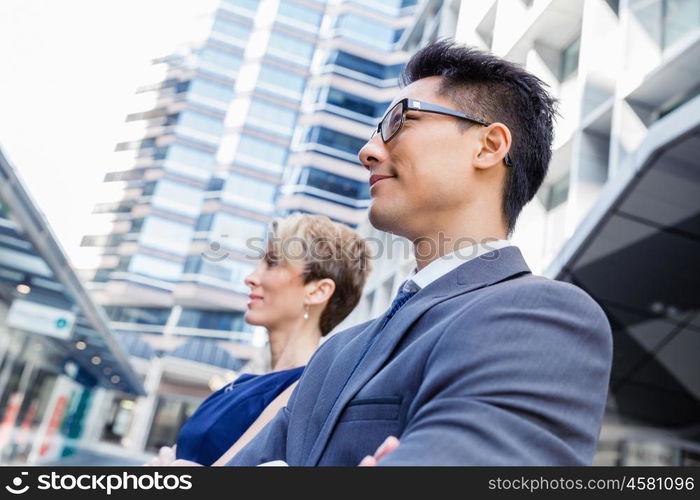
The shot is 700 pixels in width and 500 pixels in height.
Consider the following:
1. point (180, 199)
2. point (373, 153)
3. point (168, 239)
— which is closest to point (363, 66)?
point (180, 199)

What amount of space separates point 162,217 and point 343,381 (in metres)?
42.0

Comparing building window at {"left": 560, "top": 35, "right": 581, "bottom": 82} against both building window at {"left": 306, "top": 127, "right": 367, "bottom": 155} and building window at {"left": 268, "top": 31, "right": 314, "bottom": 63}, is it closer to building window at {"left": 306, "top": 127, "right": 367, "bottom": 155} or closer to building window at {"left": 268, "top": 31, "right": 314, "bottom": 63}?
building window at {"left": 306, "top": 127, "right": 367, "bottom": 155}

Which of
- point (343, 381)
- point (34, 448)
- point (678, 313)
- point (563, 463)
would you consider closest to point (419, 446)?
point (563, 463)

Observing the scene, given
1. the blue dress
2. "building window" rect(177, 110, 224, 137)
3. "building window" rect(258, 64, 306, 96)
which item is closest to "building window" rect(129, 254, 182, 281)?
"building window" rect(177, 110, 224, 137)

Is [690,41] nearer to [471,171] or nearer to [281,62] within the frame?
[471,171]

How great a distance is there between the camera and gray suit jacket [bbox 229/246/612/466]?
2.49 feet

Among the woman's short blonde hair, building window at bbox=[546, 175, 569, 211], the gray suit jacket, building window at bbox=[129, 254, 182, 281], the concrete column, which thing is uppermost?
building window at bbox=[129, 254, 182, 281]

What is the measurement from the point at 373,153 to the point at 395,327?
0.46 m

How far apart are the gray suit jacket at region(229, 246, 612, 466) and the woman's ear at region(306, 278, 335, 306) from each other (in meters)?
1.27

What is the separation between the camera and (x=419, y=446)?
0.75 m

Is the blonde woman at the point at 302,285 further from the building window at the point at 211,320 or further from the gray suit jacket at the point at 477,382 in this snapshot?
the building window at the point at 211,320

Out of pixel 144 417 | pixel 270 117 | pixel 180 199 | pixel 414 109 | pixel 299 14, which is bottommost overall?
pixel 414 109

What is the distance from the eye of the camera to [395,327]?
107cm

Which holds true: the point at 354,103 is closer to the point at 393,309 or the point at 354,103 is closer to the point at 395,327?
the point at 393,309
